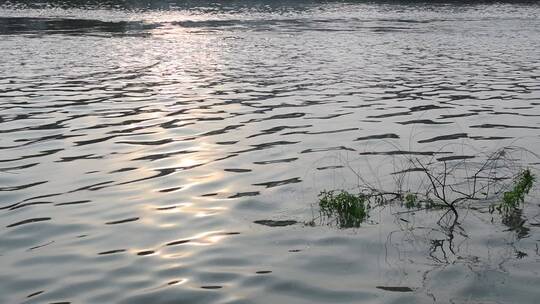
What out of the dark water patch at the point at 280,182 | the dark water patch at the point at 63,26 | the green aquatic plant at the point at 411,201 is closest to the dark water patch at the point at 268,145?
the dark water patch at the point at 280,182

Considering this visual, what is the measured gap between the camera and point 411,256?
33.5 feet

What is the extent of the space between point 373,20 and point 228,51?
37685mm

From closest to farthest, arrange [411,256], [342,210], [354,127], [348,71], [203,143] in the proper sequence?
[411,256] → [342,210] → [203,143] → [354,127] → [348,71]

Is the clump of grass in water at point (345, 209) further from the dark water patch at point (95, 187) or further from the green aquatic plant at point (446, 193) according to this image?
the dark water patch at point (95, 187)

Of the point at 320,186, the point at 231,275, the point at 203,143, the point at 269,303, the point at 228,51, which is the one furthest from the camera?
the point at 228,51

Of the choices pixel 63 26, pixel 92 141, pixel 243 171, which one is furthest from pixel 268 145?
pixel 63 26

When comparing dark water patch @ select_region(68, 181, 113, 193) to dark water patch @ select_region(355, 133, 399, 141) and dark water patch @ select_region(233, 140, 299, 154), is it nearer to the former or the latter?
dark water patch @ select_region(233, 140, 299, 154)

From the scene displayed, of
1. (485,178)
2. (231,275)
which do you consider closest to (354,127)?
(485,178)

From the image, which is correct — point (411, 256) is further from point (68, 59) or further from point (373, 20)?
point (373, 20)

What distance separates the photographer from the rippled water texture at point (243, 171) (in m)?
9.37

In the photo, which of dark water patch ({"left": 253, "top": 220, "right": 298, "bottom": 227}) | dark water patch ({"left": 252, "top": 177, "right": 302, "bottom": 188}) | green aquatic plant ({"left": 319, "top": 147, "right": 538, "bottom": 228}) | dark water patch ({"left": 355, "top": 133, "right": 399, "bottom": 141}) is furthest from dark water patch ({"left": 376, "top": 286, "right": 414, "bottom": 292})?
dark water patch ({"left": 355, "top": 133, "right": 399, "bottom": 141})

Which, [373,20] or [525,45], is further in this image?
[373,20]

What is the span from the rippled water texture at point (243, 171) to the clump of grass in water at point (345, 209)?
38cm

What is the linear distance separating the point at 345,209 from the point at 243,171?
12.8ft
